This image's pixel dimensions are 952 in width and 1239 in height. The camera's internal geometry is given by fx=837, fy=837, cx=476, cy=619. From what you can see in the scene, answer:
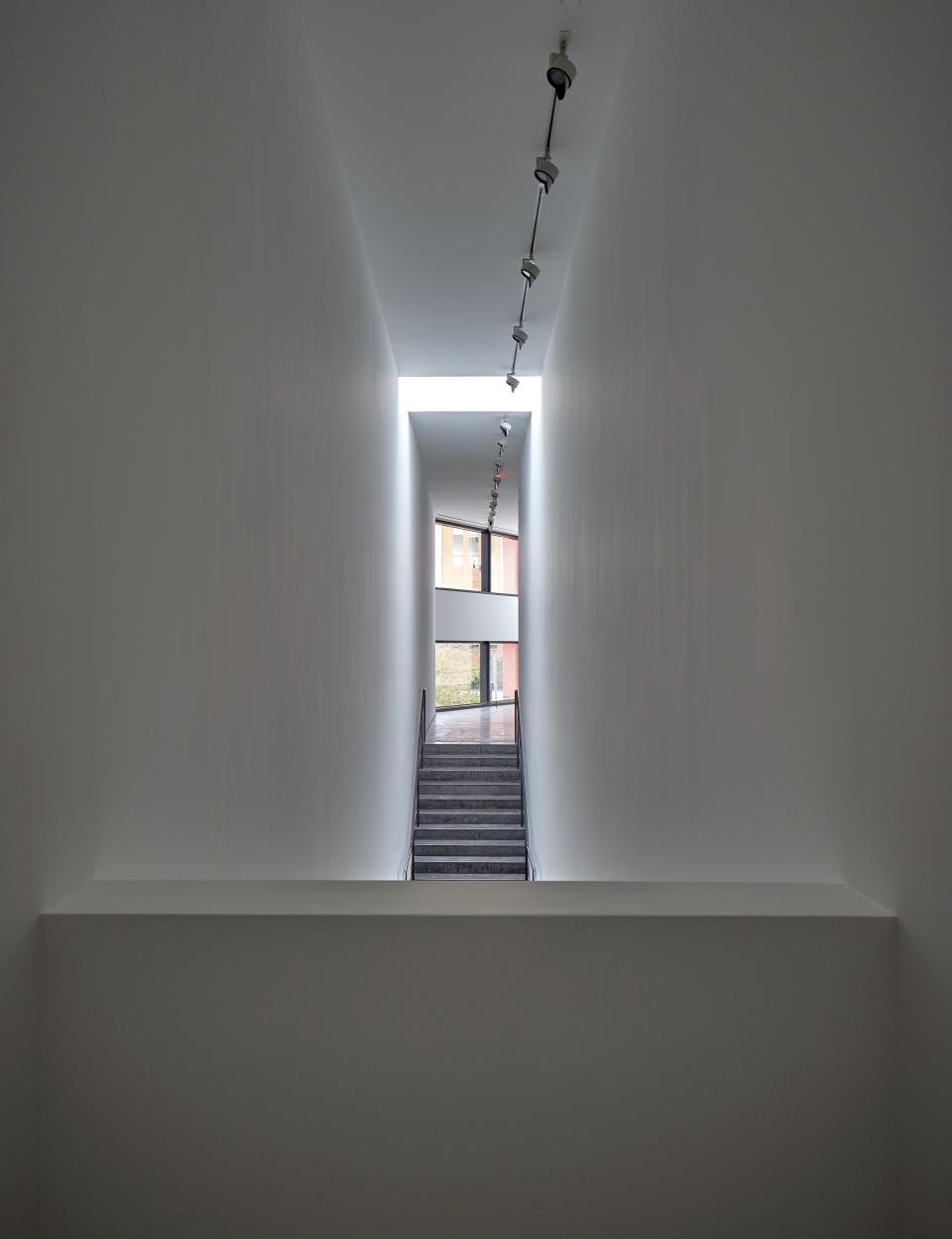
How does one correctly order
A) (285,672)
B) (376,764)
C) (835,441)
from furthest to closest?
1. (376,764)
2. (285,672)
3. (835,441)

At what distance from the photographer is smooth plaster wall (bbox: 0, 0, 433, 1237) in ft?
4.08

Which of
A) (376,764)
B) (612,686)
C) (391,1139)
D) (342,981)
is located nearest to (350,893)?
(342,981)

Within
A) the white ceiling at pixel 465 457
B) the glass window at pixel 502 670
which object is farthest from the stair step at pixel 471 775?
the glass window at pixel 502 670

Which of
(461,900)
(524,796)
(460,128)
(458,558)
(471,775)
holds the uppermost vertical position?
(458,558)

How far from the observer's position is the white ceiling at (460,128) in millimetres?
2820

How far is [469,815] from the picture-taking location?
9695 millimetres

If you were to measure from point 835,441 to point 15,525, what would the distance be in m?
1.26

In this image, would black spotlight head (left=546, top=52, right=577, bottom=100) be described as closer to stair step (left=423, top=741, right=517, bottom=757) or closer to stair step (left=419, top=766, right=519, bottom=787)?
stair step (left=419, top=766, right=519, bottom=787)

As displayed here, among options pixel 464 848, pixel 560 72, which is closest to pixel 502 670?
pixel 464 848

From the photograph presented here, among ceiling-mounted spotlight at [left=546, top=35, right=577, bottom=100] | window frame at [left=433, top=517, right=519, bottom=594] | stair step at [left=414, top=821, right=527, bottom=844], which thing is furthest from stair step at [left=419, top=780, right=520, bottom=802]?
ceiling-mounted spotlight at [left=546, top=35, right=577, bottom=100]

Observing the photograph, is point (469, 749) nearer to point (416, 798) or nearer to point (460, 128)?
point (416, 798)

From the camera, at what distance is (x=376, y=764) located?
5402 millimetres

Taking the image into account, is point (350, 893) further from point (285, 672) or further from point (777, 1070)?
point (285, 672)

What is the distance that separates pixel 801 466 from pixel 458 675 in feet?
49.6
